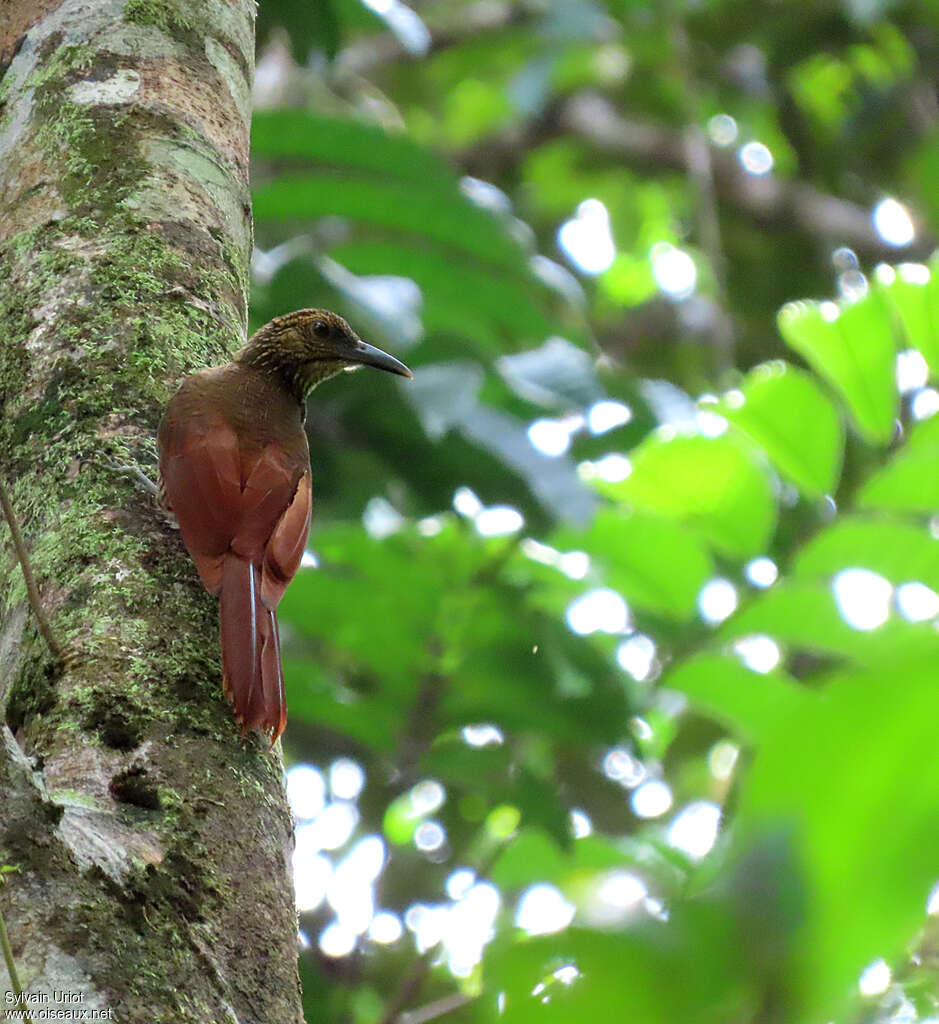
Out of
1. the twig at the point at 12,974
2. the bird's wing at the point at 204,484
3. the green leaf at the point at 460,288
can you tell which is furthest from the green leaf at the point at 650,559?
the twig at the point at 12,974

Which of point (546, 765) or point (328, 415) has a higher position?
point (328, 415)

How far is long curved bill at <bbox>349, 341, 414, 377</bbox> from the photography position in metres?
3.66

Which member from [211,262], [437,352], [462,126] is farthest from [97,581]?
[462,126]

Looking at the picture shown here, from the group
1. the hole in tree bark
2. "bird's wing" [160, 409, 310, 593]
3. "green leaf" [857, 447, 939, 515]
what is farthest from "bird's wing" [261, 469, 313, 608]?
"green leaf" [857, 447, 939, 515]

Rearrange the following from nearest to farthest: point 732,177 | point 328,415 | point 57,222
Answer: point 57,222 < point 328,415 < point 732,177

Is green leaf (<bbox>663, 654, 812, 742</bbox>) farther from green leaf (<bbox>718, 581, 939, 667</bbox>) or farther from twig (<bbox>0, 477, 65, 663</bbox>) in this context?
twig (<bbox>0, 477, 65, 663</bbox>)

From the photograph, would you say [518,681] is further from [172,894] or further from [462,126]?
[462,126]

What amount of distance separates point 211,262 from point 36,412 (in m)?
0.46

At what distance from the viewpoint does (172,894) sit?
5.03 ft

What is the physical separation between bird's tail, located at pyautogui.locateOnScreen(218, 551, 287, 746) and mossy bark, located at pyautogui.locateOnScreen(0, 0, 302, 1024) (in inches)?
1.2

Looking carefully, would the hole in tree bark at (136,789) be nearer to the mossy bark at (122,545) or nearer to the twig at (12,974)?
the mossy bark at (122,545)

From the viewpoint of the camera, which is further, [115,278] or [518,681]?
[518,681]

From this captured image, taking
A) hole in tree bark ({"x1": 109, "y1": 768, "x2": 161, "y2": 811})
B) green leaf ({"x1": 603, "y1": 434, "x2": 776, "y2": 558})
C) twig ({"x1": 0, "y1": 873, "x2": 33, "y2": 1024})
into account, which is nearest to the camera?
twig ({"x1": 0, "y1": 873, "x2": 33, "y2": 1024})

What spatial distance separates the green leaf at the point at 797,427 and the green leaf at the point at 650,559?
29cm
